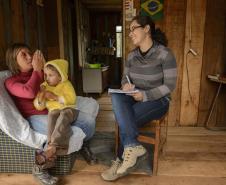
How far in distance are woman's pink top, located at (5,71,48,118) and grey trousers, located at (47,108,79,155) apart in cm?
20

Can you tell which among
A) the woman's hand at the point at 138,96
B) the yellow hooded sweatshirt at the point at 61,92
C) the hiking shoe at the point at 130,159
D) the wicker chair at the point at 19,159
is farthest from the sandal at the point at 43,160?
the woman's hand at the point at 138,96

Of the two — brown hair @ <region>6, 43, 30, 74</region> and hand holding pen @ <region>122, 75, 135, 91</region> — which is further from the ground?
brown hair @ <region>6, 43, 30, 74</region>

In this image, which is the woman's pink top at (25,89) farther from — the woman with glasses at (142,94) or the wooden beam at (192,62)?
the wooden beam at (192,62)

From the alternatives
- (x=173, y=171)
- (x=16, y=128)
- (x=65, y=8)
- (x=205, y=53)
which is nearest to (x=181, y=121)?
(x=205, y=53)

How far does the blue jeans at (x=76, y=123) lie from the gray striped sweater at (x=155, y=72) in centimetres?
49

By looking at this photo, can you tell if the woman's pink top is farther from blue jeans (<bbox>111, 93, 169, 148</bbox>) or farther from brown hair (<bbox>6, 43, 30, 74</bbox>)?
blue jeans (<bbox>111, 93, 169, 148</bbox>)

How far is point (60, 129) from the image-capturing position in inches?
66.2

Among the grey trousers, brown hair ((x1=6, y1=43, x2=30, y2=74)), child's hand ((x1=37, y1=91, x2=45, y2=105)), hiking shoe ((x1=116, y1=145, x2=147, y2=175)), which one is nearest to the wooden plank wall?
hiking shoe ((x1=116, y1=145, x2=147, y2=175))

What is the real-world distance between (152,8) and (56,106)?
159cm

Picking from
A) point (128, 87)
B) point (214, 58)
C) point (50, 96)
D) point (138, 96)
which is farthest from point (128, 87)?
point (214, 58)

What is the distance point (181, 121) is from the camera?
2.91 meters

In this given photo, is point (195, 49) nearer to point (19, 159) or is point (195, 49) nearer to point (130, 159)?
point (130, 159)

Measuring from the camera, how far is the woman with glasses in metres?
1.72

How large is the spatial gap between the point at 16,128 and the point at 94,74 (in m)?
3.09
